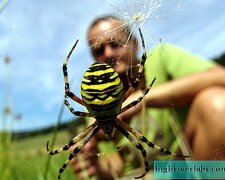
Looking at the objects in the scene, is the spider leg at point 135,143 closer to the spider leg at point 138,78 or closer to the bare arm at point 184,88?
the spider leg at point 138,78

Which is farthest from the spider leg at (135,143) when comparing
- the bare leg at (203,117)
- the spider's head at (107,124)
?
the bare leg at (203,117)

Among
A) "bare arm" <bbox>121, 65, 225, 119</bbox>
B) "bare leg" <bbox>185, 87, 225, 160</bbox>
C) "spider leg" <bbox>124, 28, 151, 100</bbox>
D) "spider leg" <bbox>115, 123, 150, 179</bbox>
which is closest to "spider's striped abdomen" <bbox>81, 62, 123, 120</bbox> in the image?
"spider leg" <bbox>124, 28, 151, 100</bbox>

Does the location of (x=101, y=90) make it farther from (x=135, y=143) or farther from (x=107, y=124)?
(x=135, y=143)

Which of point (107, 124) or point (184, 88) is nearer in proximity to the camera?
point (107, 124)

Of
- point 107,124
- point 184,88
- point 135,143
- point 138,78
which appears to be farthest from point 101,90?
point 184,88

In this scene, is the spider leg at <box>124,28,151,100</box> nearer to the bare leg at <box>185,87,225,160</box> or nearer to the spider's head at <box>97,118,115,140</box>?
the spider's head at <box>97,118,115,140</box>

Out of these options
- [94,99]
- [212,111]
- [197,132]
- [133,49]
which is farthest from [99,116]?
[197,132]

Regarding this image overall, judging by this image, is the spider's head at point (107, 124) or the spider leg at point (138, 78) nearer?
the spider leg at point (138, 78)

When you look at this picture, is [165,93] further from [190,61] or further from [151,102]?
[190,61]
